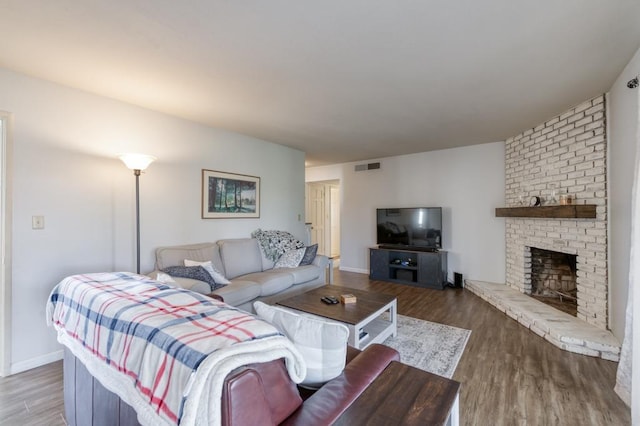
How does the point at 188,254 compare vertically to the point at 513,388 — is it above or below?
above

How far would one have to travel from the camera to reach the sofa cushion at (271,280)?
3.15 m

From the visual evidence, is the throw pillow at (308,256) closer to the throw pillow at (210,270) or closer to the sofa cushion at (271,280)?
the sofa cushion at (271,280)

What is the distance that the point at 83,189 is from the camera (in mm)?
2619

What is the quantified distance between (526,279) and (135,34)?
501 cm

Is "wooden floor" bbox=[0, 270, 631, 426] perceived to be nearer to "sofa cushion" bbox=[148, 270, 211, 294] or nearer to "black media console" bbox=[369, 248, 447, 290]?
"sofa cushion" bbox=[148, 270, 211, 294]


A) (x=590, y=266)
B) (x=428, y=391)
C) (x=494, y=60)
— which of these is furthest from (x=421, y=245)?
(x=428, y=391)

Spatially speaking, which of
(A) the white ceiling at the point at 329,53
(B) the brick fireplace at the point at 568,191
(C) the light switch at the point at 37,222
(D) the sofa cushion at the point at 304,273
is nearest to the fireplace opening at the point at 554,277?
(B) the brick fireplace at the point at 568,191

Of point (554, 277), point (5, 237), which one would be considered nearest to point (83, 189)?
point (5, 237)

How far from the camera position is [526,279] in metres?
3.88

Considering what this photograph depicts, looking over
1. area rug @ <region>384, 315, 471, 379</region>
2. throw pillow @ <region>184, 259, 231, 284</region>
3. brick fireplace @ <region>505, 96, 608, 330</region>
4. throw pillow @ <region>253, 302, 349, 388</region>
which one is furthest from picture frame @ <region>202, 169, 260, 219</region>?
brick fireplace @ <region>505, 96, 608, 330</region>

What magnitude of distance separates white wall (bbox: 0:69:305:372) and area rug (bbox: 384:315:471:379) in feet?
8.61

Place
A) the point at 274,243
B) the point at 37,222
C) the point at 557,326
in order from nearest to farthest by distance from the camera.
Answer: the point at 37,222 → the point at 557,326 → the point at 274,243

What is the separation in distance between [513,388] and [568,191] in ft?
7.91

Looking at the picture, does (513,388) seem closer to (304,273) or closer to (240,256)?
(304,273)
